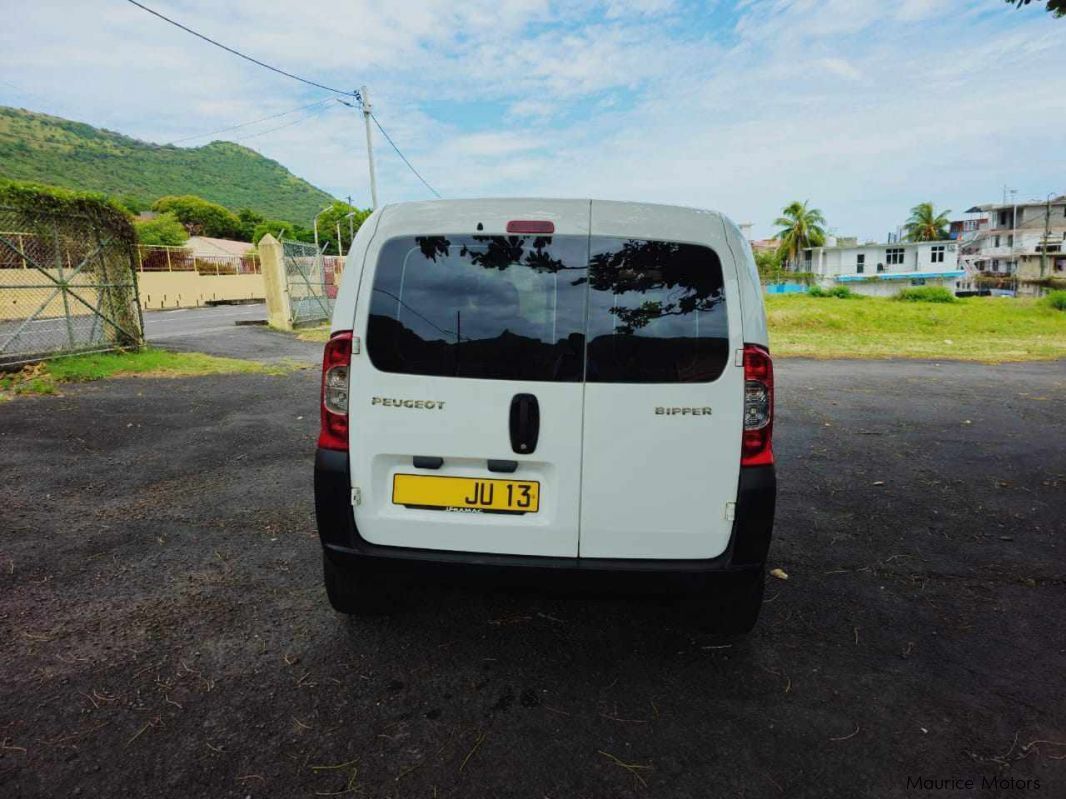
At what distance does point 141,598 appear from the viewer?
322cm

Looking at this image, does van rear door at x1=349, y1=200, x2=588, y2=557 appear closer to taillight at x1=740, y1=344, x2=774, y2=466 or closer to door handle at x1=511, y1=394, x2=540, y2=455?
door handle at x1=511, y1=394, x2=540, y2=455

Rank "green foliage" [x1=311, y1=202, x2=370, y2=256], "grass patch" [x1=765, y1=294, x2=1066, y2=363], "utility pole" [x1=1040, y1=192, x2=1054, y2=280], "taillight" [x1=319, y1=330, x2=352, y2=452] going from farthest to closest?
"green foliage" [x1=311, y1=202, x2=370, y2=256], "utility pole" [x1=1040, y1=192, x2=1054, y2=280], "grass patch" [x1=765, y1=294, x2=1066, y2=363], "taillight" [x1=319, y1=330, x2=352, y2=452]

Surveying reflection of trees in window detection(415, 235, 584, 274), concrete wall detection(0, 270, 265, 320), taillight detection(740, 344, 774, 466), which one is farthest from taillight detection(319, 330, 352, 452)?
concrete wall detection(0, 270, 265, 320)

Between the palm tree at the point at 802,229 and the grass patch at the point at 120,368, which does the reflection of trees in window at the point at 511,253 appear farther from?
the palm tree at the point at 802,229

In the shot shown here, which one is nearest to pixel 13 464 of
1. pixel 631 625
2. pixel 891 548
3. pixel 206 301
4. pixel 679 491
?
pixel 631 625

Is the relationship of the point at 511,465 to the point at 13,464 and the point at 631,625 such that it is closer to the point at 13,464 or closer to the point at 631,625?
the point at 631,625

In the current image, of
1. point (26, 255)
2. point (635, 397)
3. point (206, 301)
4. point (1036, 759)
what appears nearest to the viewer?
point (1036, 759)

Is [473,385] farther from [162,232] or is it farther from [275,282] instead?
[162,232]

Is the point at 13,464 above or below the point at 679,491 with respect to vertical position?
below

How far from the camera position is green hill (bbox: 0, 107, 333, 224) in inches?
3243

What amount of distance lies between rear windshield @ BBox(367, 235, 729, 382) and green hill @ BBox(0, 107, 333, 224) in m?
A: 90.2

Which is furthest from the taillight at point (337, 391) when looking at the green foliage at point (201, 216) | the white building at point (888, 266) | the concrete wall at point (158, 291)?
the green foliage at point (201, 216)

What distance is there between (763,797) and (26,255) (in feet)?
40.8

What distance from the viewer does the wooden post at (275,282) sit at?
17.0 metres
